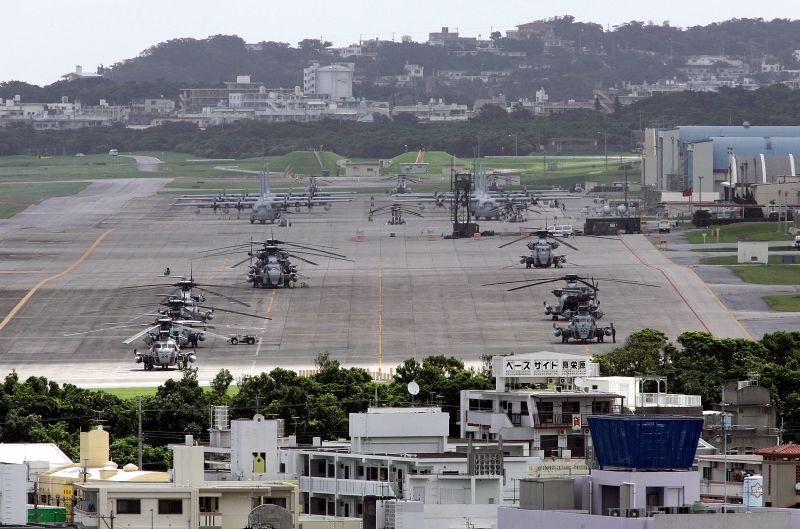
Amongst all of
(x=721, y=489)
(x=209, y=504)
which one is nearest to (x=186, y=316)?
(x=721, y=489)

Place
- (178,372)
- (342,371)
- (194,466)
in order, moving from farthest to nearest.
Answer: (178,372) → (342,371) → (194,466)

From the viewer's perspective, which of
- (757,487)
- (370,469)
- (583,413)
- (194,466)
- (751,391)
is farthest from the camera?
(751,391)

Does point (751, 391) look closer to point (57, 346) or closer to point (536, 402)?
point (536, 402)

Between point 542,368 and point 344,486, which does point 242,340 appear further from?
point 344,486

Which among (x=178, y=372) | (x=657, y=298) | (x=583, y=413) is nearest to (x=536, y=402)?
(x=583, y=413)

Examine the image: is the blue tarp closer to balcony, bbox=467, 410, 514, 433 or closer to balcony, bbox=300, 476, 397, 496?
balcony, bbox=300, 476, 397, 496

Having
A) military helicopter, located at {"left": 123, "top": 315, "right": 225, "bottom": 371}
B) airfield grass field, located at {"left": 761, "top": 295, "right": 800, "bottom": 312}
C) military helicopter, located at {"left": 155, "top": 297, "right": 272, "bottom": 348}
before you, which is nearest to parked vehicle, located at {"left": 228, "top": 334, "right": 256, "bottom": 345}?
military helicopter, located at {"left": 155, "top": 297, "right": 272, "bottom": 348}
